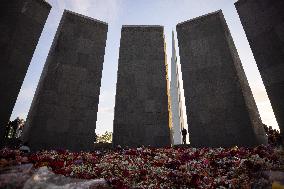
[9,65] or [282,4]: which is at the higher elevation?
[282,4]

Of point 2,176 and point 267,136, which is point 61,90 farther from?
point 267,136

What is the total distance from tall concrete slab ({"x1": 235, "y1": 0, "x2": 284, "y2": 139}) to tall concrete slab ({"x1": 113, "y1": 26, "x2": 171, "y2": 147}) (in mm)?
5156

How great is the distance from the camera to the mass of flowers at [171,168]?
7.04m

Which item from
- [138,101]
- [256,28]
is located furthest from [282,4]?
[138,101]

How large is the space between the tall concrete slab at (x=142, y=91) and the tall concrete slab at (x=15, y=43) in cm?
505

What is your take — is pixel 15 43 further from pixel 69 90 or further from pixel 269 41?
pixel 269 41

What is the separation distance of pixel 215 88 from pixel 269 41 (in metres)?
3.69

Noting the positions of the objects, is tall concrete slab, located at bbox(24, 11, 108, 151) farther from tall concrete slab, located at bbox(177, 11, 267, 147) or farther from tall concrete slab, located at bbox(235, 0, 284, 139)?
tall concrete slab, located at bbox(235, 0, 284, 139)

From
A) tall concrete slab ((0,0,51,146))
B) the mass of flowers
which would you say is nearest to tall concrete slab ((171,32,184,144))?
tall concrete slab ((0,0,51,146))

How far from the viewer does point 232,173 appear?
7531 mm

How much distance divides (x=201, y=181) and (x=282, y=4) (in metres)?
11.2

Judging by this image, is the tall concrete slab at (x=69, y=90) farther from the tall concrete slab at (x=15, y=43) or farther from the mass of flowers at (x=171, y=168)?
the mass of flowers at (x=171, y=168)

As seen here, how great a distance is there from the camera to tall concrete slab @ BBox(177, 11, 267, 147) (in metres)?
13.3

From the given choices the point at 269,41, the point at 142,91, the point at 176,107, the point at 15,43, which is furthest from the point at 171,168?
the point at 176,107
